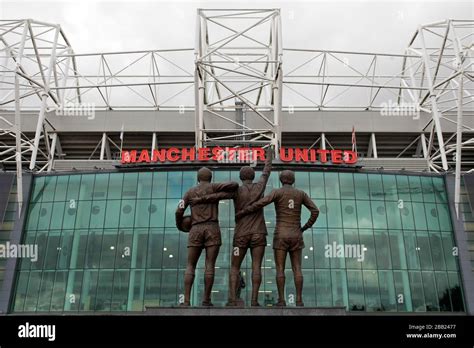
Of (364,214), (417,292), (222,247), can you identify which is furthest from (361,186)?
(222,247)

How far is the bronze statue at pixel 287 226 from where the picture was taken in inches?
533

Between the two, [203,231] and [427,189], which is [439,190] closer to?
[427,189]

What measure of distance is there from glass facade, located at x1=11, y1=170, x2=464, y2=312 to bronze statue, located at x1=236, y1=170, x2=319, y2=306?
17495 millimetres

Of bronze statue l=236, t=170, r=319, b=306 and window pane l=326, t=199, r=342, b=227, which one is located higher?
window pane l=326, t=199, r=342, b=227

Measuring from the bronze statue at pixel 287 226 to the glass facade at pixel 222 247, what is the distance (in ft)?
57.4

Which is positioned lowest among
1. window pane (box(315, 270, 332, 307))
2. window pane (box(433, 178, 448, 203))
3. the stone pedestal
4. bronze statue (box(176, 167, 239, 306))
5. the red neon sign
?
the stone pedestal

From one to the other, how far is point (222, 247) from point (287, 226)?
1898 cm

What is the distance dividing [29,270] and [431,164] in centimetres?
3155

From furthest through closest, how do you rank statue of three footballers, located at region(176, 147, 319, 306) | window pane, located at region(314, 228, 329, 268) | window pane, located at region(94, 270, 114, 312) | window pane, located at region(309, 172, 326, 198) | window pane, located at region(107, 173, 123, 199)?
1. window pane, located at region(107, 173, 123, 199)
2. window pane, located at region(309, 172, 326, 198)
3. window pane, located at region(314, 228, 329, 268)
4. window pane, located at region(94, 270, 114, 312)
5. statue of three footballers, located at region(176, 147, 319, 306)

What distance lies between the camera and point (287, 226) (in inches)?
547

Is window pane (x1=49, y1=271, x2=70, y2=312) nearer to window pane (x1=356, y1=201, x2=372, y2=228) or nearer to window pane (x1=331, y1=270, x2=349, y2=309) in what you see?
window pane (x1=331, y1=270, x2=349, y2=309)

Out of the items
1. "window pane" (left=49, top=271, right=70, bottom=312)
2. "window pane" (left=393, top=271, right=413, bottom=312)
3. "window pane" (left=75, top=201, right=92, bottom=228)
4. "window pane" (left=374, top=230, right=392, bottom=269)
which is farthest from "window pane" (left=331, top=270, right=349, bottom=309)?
"window pane" (left=49, top=271, right=70, bottom=312)

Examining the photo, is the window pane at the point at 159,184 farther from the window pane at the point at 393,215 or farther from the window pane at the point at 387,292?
the window pane at the point at 387,292

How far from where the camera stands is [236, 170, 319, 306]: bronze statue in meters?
13.5
